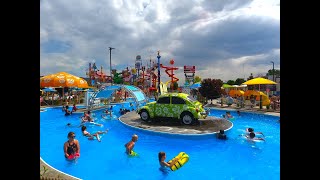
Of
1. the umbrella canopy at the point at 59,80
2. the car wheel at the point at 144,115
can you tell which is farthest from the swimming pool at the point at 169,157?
the umbrella canopy at the point at 59,80

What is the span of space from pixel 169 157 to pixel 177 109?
5724 millimetres

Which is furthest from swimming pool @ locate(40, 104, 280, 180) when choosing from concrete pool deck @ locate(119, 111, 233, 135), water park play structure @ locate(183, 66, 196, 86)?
water park play structure @ locate(183, 66, 196, 86)

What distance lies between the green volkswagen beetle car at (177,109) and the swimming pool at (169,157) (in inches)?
89.4

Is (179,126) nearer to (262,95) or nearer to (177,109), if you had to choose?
(177,109)

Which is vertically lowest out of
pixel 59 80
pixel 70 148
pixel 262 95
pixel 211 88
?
pixel 70 148

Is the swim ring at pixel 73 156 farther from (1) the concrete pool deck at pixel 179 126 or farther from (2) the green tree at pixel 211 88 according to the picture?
(2) the green tree at pixel 211 88

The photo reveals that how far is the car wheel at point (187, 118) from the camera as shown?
15.2m

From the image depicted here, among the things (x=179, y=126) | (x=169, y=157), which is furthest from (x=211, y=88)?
(x=169, y=157)

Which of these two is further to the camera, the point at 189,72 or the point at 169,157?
the point at 189,72

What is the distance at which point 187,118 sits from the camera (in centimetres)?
1523

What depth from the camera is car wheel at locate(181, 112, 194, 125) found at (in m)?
15.2
